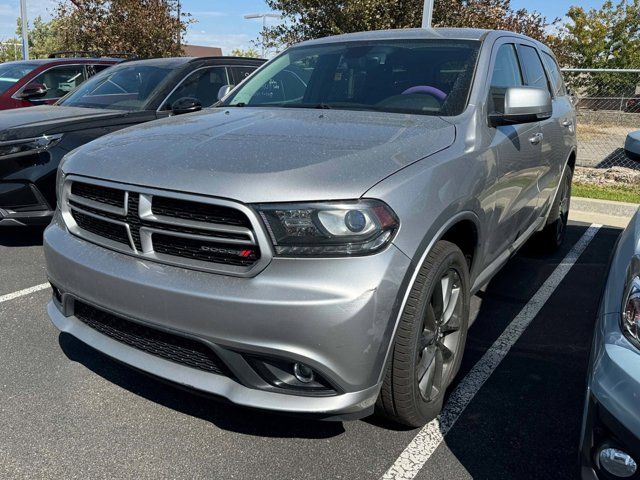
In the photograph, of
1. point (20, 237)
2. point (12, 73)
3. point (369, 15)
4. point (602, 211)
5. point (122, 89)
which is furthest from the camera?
point (369, 15)

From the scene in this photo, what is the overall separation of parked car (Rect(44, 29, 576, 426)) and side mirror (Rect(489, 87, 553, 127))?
0.01 m

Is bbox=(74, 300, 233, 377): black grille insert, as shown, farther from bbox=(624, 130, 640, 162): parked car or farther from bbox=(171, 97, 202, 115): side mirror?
bbox=(171, 97, 202, 115): side mirror

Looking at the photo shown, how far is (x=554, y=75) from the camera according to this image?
16.7 feet

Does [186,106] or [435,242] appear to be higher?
[186,106]

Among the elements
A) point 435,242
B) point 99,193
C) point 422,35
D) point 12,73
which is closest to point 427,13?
point 422,35

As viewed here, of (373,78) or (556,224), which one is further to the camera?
(556,224)

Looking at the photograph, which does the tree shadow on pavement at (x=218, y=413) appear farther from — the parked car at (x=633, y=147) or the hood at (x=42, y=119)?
the hood at (x=42, y=119)

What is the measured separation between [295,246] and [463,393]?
1.42m

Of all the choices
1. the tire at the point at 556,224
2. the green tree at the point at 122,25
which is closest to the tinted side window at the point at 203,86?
the tire at the point at 556,224

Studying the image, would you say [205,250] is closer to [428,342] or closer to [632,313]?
[428,342]

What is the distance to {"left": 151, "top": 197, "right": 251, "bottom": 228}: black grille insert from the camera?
2.11m

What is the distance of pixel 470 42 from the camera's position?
136 inches

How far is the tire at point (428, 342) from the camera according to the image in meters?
2.24

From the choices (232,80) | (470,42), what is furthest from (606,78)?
(470,42)
